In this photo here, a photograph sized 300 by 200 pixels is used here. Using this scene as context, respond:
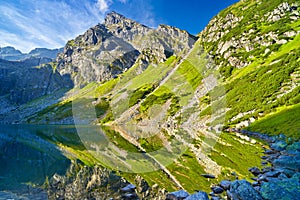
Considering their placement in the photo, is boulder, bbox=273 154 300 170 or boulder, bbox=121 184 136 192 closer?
boulder, bbox=121 184 136 192

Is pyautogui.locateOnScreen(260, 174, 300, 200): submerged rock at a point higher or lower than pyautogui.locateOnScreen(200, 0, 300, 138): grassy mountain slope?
lower

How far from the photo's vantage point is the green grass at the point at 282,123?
43.7m

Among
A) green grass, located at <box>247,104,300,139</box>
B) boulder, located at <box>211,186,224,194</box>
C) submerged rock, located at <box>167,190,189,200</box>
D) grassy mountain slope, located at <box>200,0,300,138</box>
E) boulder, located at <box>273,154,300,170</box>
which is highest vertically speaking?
grassy mountain slope, located at <box>200,0,300,138</box>

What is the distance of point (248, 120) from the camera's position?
63281mm

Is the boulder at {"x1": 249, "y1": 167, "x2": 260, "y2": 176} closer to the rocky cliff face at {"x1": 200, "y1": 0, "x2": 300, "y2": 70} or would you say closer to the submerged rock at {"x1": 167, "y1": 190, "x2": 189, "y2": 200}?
the submerged rock at {"x1": 167, "y1": 190, "x2": 189, "y2": 200}

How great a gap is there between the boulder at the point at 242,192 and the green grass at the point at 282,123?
29.7 meters

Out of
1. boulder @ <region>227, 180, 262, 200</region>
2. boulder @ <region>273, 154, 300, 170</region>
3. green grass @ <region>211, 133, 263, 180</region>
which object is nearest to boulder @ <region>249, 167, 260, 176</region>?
green grass @ <region>211, 133, 263, 180</region>

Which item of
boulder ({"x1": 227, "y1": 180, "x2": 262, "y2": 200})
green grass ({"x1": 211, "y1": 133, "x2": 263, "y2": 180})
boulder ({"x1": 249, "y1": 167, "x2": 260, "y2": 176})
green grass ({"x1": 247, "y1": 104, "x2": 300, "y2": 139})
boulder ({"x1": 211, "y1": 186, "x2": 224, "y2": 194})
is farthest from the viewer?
green grass ({"x1": 247, "y1": 104, "x2": 300, "y2": 139})

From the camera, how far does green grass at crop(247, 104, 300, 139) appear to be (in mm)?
43672

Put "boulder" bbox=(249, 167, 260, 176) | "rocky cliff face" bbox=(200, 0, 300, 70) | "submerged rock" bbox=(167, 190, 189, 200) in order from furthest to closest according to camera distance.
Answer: "rocky cliff face" bbox=(200, 0, 300, 70), "boulder" bbox=(249, 167, 260, 176), "submerged rock" bbox=(167, 190, 189, 200)

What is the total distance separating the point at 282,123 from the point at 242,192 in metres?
41.9

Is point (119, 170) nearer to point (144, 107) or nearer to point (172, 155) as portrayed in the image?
point (172, 155)

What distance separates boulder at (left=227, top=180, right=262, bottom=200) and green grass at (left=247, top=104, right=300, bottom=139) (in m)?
29.7

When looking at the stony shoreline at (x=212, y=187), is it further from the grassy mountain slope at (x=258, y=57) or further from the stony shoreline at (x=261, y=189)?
the grassy mountain slope at (x=258, y=57)
